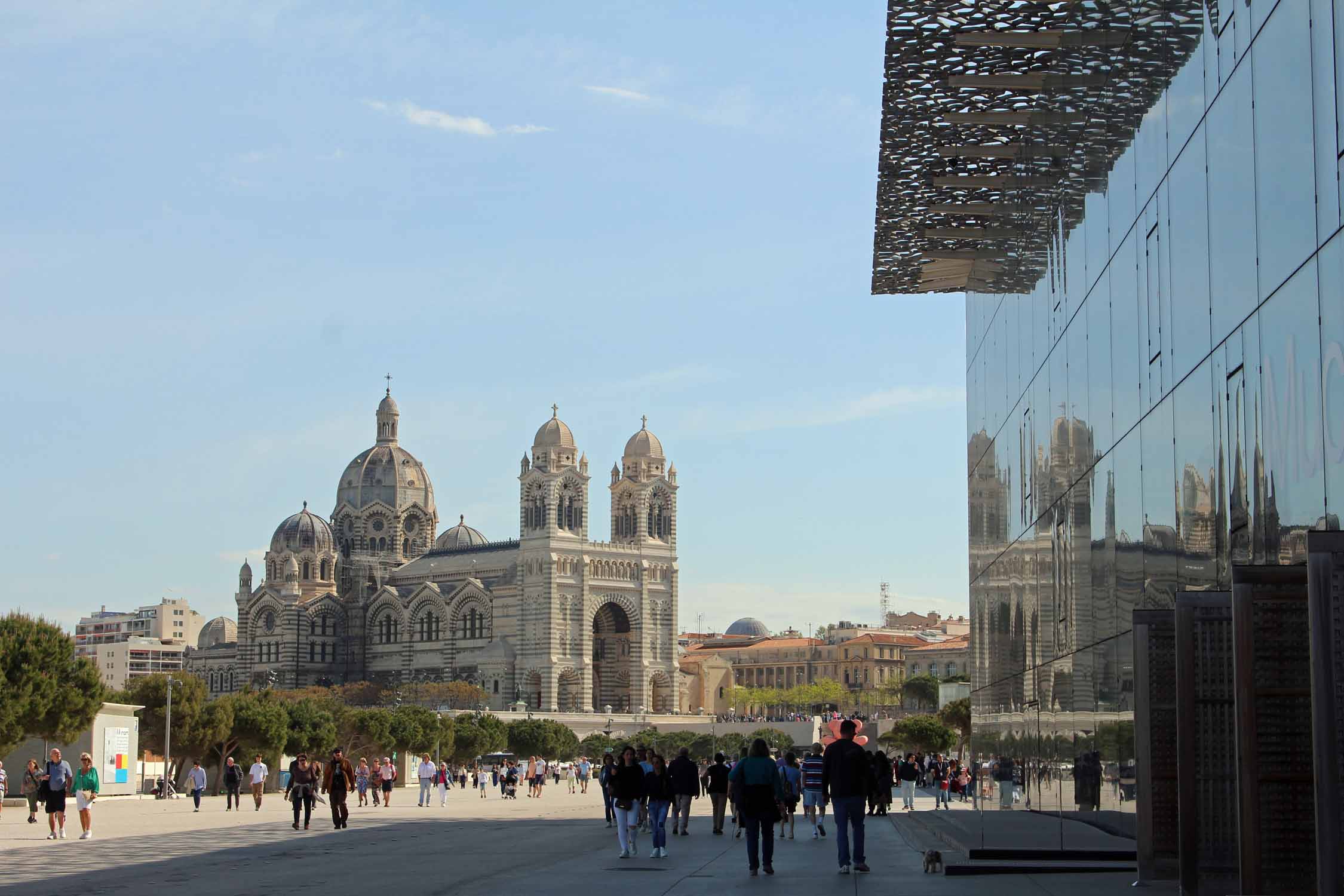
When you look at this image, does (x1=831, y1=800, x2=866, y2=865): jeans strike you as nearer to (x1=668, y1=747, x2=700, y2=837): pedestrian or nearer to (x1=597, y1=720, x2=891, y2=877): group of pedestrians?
(x1=597, y1=720, x2=891, y2=877): group of pedestrians

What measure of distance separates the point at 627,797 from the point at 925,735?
78.8 m

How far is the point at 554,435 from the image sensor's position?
12031 centimetres

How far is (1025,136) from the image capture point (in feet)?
55.6

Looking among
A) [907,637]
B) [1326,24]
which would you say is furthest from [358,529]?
[1326,24]

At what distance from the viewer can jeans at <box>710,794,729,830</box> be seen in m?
25.2

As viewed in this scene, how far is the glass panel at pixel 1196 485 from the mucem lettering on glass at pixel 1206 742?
600 millimetres

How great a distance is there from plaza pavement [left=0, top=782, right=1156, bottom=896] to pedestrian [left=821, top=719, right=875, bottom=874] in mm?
289

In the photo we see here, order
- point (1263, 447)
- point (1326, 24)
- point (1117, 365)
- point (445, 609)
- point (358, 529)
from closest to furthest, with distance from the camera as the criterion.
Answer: point (1326, 24) < point (1263, 447) < point (1117, 365) < point (445, 609) < point (358, 529)

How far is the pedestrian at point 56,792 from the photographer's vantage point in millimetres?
23672

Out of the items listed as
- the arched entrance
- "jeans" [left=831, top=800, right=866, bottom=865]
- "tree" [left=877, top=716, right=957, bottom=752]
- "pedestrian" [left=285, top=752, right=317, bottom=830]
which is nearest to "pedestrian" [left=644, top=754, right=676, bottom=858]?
"jeans" [left=831, top=800, right=866, bottom=865]

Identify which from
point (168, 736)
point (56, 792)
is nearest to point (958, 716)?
point (168, 736)

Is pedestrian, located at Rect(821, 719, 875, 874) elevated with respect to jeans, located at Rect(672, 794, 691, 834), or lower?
elevated

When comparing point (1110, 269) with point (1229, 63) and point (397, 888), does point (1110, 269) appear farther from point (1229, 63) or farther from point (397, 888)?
point (397, 888)

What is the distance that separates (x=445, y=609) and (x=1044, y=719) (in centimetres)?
11007
